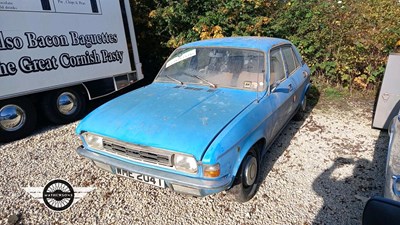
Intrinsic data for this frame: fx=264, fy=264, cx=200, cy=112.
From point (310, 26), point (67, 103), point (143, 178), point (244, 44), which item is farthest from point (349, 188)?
point (67, 103)

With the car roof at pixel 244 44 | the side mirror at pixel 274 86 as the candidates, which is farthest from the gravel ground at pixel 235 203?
the car roof at pixel 244 44

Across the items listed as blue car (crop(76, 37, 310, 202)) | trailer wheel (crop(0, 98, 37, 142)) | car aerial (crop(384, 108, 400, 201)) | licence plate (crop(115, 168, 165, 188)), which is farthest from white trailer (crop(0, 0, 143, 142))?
car aerial (crop(384, 108, 400, 201))

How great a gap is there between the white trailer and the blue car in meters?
2.28

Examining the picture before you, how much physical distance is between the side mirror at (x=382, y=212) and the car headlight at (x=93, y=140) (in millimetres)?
2343

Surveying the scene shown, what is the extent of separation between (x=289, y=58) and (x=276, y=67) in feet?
2.66

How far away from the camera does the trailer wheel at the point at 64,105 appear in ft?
16.5

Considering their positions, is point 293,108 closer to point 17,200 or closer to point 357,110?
point 357,110

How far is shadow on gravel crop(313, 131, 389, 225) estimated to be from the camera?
9.01 feet

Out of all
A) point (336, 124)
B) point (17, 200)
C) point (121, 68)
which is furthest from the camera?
point (121, 68)

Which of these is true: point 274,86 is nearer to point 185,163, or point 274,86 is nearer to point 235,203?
point 235,203

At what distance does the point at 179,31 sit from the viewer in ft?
24.5

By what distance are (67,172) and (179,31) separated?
5.10m

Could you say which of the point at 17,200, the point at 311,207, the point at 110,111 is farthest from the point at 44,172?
the point at 311,207

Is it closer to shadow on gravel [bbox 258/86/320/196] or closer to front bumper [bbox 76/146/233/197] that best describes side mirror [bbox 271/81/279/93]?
shadow on gravel [bbox 258/86/320/196]
